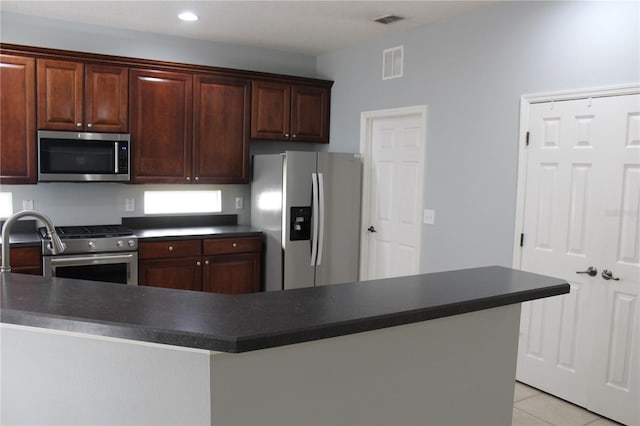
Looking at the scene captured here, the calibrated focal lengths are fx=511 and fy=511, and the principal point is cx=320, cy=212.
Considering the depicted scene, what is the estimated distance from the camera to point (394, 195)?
15.6 feet

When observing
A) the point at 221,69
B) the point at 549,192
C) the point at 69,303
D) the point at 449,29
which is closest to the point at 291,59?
the point at 221,69

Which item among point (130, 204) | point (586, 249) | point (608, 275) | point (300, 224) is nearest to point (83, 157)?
point (130, 204)

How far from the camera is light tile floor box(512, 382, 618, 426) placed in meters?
3.09

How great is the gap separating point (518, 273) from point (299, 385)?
1.08 m

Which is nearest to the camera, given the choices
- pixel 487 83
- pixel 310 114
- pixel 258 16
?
pixel 487 83

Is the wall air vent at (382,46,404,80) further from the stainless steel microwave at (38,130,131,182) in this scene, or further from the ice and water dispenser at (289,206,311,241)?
the stainless steel microwave at (38,130,131,182)

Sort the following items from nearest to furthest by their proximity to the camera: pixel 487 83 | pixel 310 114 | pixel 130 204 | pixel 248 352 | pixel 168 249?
pixel 248 352
pixel 487 83
pixel 168 249
pixel 130 204
pixel 310 114

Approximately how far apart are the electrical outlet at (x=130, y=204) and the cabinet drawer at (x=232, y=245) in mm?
819

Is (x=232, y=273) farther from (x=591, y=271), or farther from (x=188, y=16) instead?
(x=591, y=271)

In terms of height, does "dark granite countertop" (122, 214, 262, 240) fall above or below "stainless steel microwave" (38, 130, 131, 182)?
below

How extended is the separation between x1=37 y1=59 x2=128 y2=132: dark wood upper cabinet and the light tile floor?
3.73 metres

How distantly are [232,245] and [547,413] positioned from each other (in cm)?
287

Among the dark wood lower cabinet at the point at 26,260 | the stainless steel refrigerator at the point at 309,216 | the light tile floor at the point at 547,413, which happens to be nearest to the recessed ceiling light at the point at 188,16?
the stainless steel refrigerator at the point at 309,216

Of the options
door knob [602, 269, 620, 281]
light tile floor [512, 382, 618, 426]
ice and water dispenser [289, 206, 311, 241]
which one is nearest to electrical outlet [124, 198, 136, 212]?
ice and water dispenser [289, 206, 311, 241]
